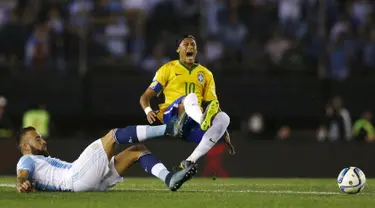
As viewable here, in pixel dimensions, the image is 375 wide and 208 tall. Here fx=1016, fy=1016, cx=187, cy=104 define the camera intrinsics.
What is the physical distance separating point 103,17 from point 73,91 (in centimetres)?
158

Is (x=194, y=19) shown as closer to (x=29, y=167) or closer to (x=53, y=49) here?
(x=53, y=49)

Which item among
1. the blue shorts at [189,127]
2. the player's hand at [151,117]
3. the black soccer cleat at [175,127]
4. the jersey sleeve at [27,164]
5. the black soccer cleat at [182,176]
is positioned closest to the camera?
the black soccer cleat at [182,176]

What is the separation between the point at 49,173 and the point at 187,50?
2.86 m

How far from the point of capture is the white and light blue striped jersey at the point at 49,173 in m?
11.3

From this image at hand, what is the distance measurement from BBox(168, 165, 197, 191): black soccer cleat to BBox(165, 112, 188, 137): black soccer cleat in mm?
508

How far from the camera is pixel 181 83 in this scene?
1327 cm

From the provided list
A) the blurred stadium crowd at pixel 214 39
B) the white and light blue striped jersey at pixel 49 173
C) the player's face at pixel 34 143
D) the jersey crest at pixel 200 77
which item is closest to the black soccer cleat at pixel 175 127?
the white and light blue striped jersey at pixel 49 173

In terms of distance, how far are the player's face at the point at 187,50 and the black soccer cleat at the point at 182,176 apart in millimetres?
2550

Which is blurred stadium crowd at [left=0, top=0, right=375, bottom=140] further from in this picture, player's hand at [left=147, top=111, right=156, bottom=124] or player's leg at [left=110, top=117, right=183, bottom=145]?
player's leg at [left=110, top=117, right=183, bottom=145]

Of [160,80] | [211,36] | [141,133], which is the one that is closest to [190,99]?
[141,133]

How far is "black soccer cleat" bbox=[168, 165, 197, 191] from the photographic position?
432 inches

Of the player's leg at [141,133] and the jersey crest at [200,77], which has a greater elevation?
→ the jersey crest at [200,77]

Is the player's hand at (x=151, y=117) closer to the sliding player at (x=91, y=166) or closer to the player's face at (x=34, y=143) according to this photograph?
the sliding player at (x=91, y=166)

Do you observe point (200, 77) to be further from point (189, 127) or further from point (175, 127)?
point (175, 127)
